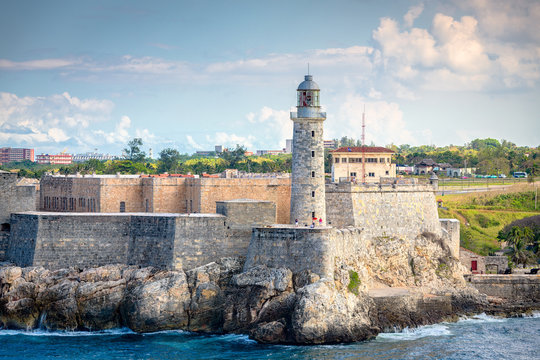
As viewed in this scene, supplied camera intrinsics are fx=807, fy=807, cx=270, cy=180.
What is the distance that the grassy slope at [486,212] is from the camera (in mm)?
65250

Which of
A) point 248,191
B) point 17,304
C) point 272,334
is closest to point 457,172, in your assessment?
point 248,191

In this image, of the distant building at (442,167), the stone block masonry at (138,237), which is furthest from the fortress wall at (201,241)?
the distant building at (442,167)

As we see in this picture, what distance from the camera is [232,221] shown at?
148ft

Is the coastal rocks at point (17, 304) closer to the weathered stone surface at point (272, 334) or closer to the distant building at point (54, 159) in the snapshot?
the weathered stone surface at point (272, 334)

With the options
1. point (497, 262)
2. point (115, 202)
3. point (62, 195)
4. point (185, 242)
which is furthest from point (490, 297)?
point (62, 195)

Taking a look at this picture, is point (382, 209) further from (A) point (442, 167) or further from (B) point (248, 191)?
(A) point (442, 167)

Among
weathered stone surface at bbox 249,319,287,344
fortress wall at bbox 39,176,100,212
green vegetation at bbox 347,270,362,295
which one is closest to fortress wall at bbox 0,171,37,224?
fortress wall at bbox 39,176,100,212

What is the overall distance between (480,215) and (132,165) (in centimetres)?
3952

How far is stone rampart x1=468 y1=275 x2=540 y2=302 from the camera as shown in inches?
1981

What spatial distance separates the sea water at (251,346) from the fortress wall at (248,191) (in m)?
10.1

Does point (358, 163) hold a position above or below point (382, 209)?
above

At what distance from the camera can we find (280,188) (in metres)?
50.6

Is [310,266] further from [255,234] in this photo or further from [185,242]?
[185,242]

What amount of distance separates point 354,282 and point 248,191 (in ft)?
35.4
